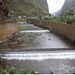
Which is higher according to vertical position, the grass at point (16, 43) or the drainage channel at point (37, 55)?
the drainage channel at point (37, 55)

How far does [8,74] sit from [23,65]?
6.32 metres

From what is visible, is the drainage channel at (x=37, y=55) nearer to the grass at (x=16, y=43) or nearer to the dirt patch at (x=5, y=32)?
the grass at (x=16, y=43)

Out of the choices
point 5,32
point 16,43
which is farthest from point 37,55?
point 5,32

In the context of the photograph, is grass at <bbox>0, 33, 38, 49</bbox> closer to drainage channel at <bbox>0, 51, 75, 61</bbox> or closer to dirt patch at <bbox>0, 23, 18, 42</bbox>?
dirt patch at <bbox>0, 23, 18, 42</bbox>

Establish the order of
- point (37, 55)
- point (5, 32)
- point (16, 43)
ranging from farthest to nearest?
point (5, 32), point (16, 43), point (37, 55)

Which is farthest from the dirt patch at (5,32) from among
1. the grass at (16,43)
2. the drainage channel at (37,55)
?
the drainage channel at (37,55)

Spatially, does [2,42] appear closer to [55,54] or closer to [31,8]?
[55,54]

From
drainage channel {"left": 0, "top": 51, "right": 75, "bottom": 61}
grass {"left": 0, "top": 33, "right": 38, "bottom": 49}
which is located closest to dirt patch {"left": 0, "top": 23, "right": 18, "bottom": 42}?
grass {"left": 0, "top": 33, "right": 38, "bottom": 49}

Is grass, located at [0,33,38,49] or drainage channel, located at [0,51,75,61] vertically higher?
drainage channel, located at [0,51,75,61]

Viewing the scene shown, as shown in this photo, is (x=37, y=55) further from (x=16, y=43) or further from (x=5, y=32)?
(x=5, y=32)

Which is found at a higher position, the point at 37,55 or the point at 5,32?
the point at 37,55

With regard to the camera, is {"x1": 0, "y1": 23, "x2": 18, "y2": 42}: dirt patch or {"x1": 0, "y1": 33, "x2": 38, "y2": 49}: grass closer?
{"x1": 0, "y1": 33, "x2": 38, "y2": 49}: grass

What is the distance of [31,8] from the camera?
12738 cm

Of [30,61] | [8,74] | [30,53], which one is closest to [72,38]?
[30,53]
